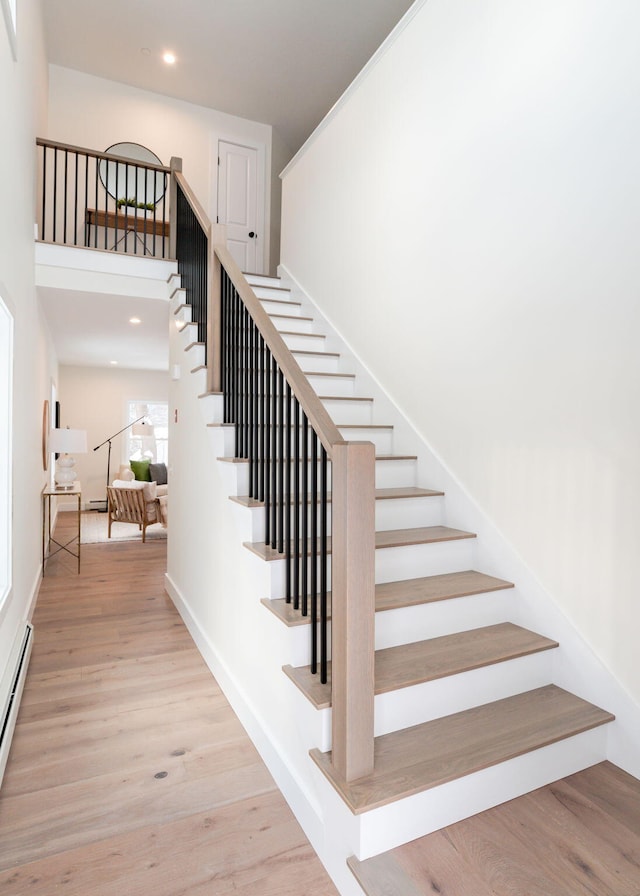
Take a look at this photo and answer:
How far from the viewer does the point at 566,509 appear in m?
2.11

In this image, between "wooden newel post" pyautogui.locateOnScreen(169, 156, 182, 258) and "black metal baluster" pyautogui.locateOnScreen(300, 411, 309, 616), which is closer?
"black metal baluster" pyautogui.locateOnScreen(300, 411, 309, 616)

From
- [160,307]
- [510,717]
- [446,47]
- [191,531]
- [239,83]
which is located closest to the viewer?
[510,717]

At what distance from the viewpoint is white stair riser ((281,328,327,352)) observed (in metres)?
3.97

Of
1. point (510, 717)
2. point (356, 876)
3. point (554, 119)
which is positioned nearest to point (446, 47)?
point (554, 119)

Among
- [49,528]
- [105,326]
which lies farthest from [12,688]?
[105,326]

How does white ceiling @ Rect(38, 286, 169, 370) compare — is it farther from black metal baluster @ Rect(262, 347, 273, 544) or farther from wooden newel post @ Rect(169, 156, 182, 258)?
black metal baluster @ Rect(262, 347, 273, 544)

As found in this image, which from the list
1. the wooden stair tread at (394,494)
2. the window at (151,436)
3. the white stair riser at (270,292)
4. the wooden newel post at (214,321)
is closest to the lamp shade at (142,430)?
the window at (151,436)

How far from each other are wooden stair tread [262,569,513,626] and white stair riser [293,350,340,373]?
6.21 ft

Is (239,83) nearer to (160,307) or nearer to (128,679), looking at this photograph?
(160,307)

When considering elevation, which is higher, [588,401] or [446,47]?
[446,47]

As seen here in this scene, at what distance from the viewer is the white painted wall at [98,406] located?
952cm

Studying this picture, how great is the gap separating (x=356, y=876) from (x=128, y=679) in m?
1.74

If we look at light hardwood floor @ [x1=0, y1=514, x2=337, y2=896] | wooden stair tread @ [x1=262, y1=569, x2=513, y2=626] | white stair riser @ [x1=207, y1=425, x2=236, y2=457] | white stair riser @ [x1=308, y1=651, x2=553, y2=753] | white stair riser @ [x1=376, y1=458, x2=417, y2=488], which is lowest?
light hardwood floor @ [x1=0, y1=514, x2=337, y2=896]

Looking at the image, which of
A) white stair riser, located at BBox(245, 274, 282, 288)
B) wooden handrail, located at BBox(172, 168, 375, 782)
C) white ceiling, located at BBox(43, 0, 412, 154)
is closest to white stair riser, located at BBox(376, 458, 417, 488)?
wooden handrail, located at BBox(172, 168, 375, 782)
